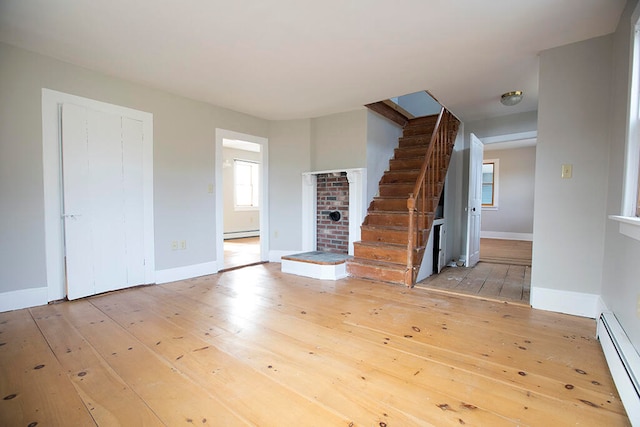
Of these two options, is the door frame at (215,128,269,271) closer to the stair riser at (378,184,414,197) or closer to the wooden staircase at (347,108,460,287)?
the wooden staircase at (347,108,460,287)

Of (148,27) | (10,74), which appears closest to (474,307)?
(148,27)

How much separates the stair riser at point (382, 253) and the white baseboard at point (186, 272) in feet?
6.54

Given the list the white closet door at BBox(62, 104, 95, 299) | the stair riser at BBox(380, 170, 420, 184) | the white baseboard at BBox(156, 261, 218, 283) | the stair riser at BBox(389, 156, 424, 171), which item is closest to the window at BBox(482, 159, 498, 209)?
the stair riser at BBox(389, 156, 424, 171)

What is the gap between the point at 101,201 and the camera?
122 inches

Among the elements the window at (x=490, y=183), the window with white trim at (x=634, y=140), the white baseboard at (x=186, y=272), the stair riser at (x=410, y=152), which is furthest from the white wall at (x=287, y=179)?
the window at (x=490, y=183)

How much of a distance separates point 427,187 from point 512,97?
1426mm

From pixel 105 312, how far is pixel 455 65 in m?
3.97

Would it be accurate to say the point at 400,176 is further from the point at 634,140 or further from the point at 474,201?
the point at 634,140

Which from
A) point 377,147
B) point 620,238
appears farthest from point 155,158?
point 620,238

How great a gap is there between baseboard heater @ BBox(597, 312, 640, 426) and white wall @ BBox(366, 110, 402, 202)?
9.73 feet

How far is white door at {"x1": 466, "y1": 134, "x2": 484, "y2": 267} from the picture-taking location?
4.42 m

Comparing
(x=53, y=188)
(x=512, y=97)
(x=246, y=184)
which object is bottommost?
(x=53, y=188)

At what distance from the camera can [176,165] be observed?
371 centimetres

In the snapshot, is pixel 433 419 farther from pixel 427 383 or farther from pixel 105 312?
pixel 105 312
